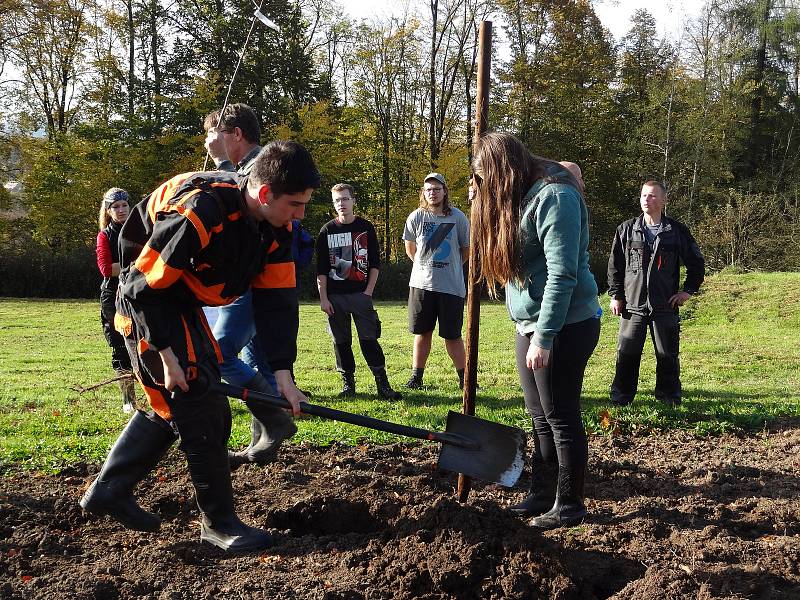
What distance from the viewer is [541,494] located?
13.3ft

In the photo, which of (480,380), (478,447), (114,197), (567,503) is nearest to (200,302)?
(478,447)

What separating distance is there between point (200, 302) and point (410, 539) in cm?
148

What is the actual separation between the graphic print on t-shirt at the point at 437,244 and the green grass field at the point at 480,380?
1.37 metres

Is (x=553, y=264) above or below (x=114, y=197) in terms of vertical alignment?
below

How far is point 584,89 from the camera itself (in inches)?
1330

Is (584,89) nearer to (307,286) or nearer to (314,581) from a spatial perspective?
(307,286)

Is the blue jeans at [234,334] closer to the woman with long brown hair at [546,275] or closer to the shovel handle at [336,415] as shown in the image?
the shovel handle at [336,415]

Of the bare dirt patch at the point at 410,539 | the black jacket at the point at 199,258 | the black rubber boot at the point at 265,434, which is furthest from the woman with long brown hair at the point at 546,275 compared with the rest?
the black rubber boot at the point at 265,434

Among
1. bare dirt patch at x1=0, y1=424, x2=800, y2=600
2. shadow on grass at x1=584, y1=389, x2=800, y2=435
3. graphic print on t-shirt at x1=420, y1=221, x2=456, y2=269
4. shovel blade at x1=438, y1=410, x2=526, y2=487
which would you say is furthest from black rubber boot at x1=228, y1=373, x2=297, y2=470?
graphic print on t-shirt at x1=420, y1=221, x2=456, y2=269

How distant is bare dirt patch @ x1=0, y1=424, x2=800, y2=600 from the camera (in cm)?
300

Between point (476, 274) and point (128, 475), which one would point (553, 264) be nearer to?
Answer: point (476, 274)

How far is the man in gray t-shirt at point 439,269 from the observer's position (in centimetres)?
718

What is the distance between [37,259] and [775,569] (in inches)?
1021

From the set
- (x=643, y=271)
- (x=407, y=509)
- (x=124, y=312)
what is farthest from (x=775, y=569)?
(x=643, y=271)
